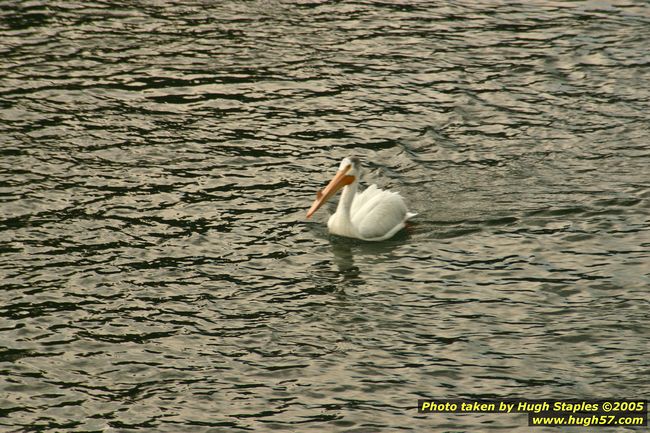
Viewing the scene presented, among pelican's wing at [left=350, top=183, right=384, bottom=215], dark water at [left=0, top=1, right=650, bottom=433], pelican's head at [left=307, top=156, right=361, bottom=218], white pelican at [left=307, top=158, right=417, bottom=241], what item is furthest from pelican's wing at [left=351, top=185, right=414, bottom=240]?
pelican's head at [left=307, top=156, right=361, bottom=218]

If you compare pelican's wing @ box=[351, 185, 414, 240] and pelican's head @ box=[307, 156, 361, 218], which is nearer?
pelican's wing @ box=[351, 185, 414, 240]

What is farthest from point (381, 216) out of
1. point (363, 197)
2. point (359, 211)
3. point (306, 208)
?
point (306, 208)

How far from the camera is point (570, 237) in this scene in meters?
14.7

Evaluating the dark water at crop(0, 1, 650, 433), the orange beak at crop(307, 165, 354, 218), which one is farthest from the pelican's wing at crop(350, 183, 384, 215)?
the dark water at crop(0, 1, 650, 433)

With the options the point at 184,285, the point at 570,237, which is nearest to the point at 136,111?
the point at 184,285

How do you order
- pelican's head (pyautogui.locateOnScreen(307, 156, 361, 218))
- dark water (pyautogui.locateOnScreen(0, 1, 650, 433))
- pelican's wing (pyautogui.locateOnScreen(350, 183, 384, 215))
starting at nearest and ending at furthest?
1. dark water (pyautogui.locateOnScreen(0, 1, 650, 433))
2. pelican's head (pyautogui.locateOnScreen(307, 156, 361, 218))
3. pelican's wing (pyautogui.locateOnScreen(350, 183, 384, 215))

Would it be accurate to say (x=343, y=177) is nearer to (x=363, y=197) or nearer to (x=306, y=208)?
(x=363, y=197)

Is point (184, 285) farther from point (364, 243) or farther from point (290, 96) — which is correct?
point (290, 96)

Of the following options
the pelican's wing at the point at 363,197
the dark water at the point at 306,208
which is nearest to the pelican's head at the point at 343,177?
the pelican's wing at the point at 363,197

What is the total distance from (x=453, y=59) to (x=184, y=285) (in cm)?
920

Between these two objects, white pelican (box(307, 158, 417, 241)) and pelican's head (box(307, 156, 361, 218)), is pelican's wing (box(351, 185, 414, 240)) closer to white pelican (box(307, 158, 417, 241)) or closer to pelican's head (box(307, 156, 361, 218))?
white pelican (box(307, 158, 417, 241))

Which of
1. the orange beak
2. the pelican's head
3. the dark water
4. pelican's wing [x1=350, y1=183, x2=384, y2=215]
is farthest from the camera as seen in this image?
pelican's wing [x1=350, y1=183, x2=384, y2=215]

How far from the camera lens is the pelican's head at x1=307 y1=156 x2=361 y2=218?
15.4m

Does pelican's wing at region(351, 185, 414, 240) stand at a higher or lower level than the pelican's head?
lower
